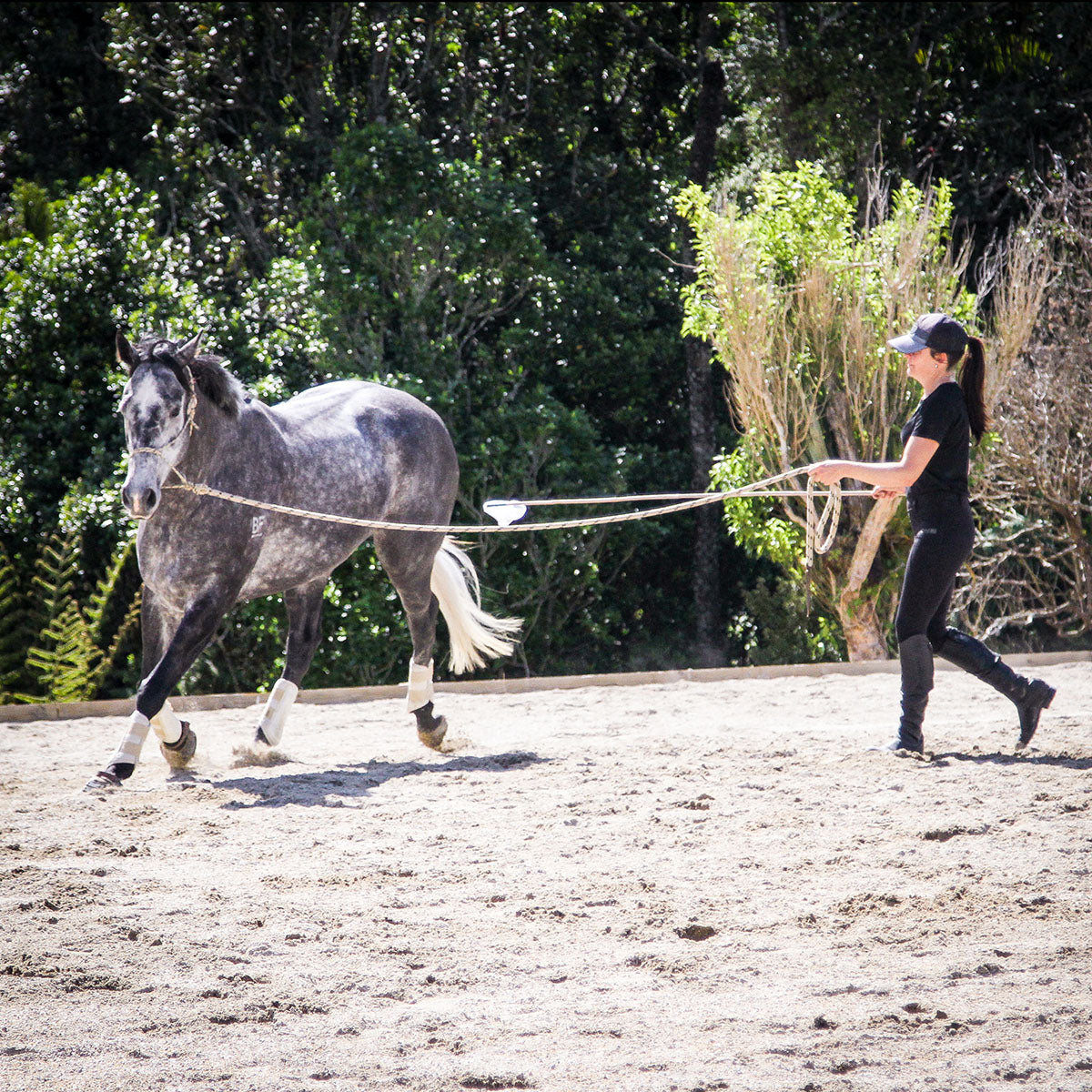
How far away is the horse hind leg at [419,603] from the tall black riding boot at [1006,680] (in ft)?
7.61

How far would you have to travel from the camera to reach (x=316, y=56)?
14102 millimetres

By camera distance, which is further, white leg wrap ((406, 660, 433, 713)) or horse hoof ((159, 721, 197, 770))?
white leg wrap ((406, 660, 433, 713))

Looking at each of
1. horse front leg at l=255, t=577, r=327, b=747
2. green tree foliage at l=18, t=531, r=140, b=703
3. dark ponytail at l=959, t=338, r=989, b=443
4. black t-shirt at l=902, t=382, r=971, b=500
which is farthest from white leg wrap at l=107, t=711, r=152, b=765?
green tree foliage at l=18, t=531, r=140, b=703

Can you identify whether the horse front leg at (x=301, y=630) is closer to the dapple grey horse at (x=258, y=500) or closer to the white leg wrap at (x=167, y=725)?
the dapple grey horse at (x=258, y=500)

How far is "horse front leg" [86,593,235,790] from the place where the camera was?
516 cm

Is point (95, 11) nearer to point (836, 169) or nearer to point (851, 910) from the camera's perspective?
point (836, 169)

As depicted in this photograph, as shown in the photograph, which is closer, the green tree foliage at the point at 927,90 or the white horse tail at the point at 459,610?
the white horse tail at the point at 459,610

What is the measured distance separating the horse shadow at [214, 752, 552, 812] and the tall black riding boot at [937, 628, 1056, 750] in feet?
5.78

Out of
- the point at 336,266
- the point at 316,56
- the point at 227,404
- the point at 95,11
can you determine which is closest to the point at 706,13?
the point at 316,56

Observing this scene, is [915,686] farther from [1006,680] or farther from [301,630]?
[301,630]

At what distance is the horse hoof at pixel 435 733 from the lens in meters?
6.07

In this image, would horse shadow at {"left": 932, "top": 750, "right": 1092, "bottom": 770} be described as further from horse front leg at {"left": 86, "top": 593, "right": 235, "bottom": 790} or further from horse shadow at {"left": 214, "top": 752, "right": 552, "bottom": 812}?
horse front leg at {"left": 86, "top": 593, "right": 235, "bottom": 790}

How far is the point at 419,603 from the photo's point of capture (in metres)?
6.48

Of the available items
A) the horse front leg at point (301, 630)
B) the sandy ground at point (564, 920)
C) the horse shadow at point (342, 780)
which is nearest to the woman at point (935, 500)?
the sandy ground at point (564, 920)
